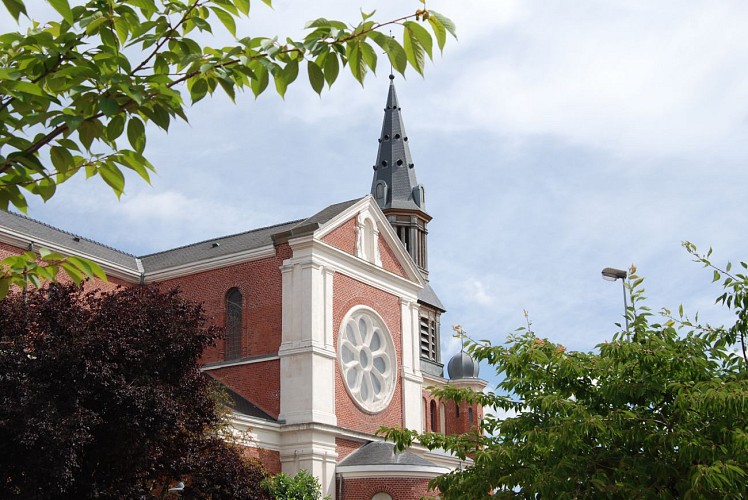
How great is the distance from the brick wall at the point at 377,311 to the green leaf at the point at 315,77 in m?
29.0

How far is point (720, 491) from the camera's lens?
1194cm

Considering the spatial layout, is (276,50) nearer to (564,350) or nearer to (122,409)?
(564,350)

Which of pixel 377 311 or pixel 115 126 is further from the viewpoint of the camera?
pixel 377 311

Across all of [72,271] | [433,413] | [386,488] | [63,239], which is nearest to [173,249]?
[63,239]

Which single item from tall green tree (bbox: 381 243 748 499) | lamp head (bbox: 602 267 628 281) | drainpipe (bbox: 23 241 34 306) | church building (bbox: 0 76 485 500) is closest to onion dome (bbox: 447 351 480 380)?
church building (bbox: 0 76 485 500)

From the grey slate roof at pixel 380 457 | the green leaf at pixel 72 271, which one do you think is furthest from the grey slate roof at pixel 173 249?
the green leaf at pixel 72 271

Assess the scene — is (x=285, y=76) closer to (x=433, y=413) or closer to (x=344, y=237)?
(x=344, y=237)

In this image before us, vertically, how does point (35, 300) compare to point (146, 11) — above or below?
above

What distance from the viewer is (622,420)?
1366 centimetres

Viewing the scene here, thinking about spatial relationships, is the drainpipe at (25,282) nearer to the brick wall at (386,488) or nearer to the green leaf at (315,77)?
the green leaf at (315,77)

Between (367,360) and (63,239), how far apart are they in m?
11.8

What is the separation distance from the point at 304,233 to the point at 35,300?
12.8 metres

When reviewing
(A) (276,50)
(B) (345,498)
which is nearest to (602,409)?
(A) (276,50)

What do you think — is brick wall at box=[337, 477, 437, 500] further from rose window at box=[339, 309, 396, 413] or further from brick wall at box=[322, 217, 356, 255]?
brick wall at box=[322, 217, 356, 255]
